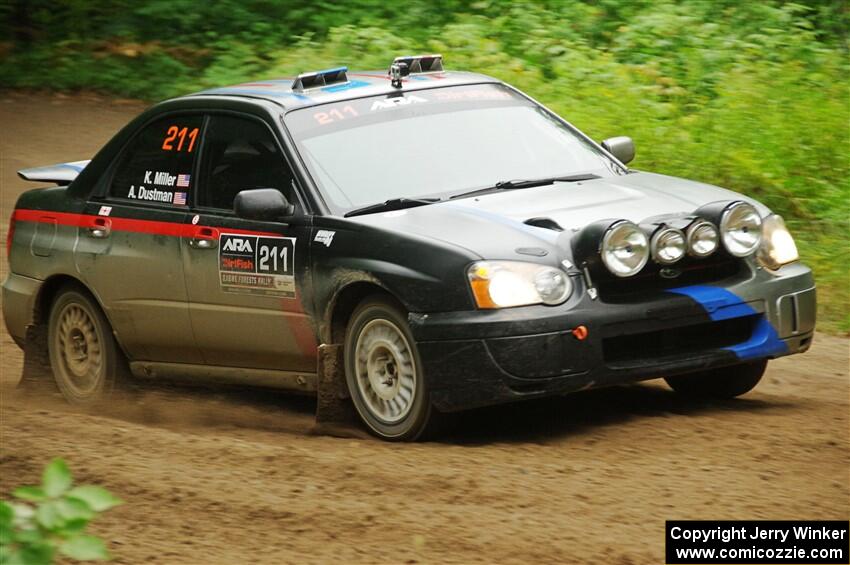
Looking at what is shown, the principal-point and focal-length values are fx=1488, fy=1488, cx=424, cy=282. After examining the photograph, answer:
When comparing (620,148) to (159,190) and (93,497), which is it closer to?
(159,190)

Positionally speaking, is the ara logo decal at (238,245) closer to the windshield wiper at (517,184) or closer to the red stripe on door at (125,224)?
the red stripe on door at (125,224)

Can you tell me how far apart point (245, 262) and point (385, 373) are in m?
0.97

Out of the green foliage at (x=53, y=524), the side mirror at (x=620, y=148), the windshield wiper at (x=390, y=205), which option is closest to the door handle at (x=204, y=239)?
the windshield wiper at (x=390, y=205)

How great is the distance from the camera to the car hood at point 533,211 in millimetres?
6199

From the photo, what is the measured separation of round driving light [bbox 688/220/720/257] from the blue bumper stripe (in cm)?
16

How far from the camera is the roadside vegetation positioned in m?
11.5

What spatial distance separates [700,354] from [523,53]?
9.31 meters

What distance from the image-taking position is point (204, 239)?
7.16m

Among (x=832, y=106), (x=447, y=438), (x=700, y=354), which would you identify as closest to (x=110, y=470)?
(x=447, y=438)

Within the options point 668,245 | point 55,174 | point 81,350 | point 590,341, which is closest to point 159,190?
point 81,350

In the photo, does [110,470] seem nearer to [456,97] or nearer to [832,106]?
[456,97]

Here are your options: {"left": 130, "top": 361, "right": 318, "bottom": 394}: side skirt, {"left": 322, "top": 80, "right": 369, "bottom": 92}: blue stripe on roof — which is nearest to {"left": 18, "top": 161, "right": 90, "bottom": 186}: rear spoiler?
{"left": 130, "top": 361, "right": 318, "bottom": 394}: side skirt

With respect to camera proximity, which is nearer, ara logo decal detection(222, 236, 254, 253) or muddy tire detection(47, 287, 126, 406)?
ara logo decal detection(222, 236, 254, 253)

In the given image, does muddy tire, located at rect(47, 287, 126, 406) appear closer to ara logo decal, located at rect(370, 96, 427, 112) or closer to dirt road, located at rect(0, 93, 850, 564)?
dirt road, located at rect(0, 93, 850, 564)
